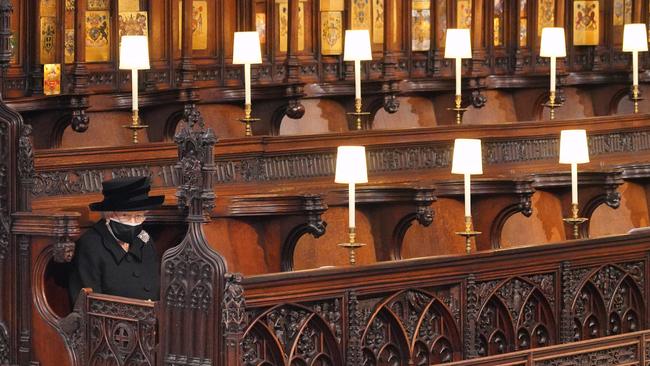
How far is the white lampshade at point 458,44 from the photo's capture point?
1608 centimetres

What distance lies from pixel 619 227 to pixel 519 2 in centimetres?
337

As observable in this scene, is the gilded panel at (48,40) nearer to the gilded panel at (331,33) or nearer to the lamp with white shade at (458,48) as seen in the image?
the gilded panel at (331,33)

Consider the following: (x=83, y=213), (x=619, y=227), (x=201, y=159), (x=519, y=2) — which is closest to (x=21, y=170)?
(x=83, y=213)

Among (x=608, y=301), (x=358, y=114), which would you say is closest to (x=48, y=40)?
(x=358, y=114)

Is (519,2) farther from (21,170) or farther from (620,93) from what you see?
(21,170)

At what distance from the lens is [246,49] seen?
14625 mm

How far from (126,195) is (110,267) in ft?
1.46

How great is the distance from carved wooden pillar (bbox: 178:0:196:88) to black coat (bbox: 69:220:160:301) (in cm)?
451

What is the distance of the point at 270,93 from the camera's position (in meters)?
15.5

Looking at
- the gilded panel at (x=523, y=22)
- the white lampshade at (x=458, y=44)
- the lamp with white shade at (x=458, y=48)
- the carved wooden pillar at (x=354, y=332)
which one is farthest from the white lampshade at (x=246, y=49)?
the gilded panel at (x=523, y=22)

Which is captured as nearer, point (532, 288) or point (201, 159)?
point (201, 159)

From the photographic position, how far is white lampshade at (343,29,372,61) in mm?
15617

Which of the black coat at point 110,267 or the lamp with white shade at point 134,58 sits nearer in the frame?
the black coat at point 110,267

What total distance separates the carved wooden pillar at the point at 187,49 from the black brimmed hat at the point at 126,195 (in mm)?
4439
